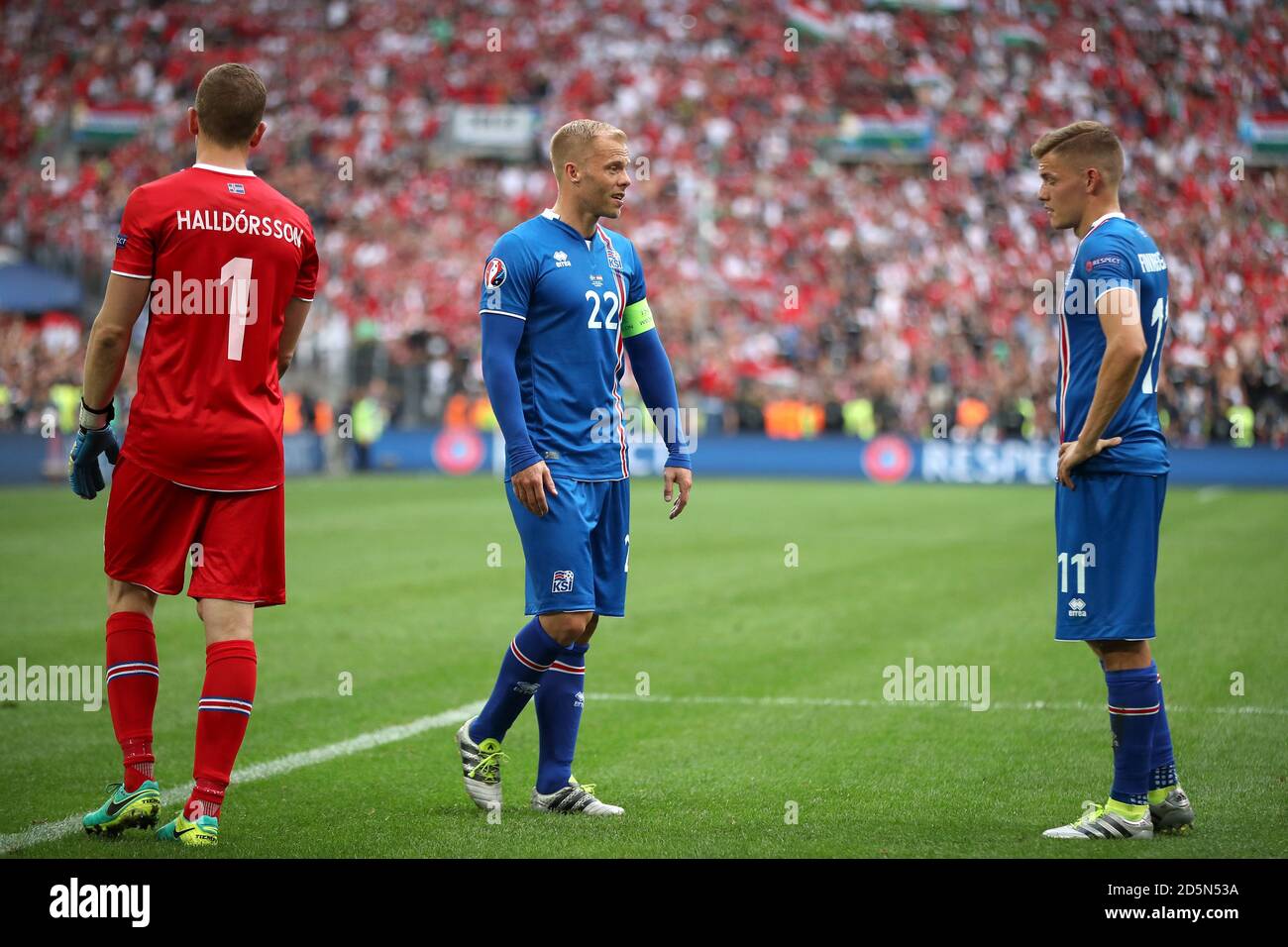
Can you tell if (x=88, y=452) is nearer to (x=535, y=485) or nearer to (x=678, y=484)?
(x=535, y=485)

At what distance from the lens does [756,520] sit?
63.8ft

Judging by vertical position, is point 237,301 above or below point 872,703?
above

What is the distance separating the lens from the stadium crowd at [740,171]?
102 ft

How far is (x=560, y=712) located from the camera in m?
5.49

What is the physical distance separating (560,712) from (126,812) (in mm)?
1508

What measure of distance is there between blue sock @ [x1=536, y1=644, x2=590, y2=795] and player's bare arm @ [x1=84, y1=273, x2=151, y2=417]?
5.96 ft

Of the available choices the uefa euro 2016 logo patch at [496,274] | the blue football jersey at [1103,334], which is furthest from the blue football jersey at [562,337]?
the blue football jersey at [1103,334]

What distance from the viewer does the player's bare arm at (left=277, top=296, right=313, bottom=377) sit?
16.6 feet

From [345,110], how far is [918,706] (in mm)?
33336

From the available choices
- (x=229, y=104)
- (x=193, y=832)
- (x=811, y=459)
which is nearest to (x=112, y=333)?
(x=229, y=104)

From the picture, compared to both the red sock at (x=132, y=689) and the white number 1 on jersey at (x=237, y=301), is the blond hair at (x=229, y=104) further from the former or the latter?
the red sock at (x=132, y=689)

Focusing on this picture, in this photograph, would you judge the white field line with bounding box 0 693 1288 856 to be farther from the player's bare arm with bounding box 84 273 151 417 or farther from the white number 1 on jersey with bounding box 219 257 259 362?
the white number 1 on jersey with bounding box 219 257 259 362

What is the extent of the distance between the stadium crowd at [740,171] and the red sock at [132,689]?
78.9ft
